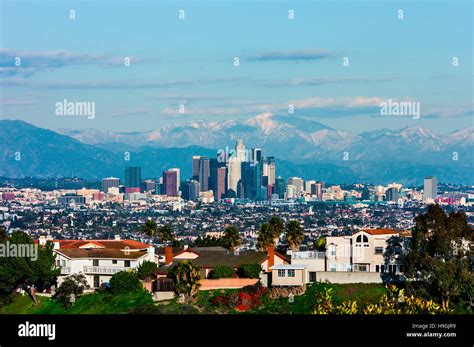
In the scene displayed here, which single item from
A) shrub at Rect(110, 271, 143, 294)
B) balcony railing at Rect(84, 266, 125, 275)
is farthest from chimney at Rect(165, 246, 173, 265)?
shrub at Rect(110, 271, 143, 294)

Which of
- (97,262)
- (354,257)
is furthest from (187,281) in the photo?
(97,262)

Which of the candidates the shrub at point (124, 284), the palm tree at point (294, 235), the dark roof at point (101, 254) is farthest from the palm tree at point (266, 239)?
the shrub at point (124, 284)

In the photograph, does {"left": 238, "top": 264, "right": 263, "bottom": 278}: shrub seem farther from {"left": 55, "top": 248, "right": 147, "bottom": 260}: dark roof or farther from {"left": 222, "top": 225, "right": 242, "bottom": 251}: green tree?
{"left": 222, "top": 225, "right": 242, "bottom": 251}: green tree

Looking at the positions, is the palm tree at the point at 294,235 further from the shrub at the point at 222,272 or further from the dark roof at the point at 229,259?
the shrub at the point at 222,272

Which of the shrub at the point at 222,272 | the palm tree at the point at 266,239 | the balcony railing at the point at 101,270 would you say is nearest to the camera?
the shrub at the point at 222,272
